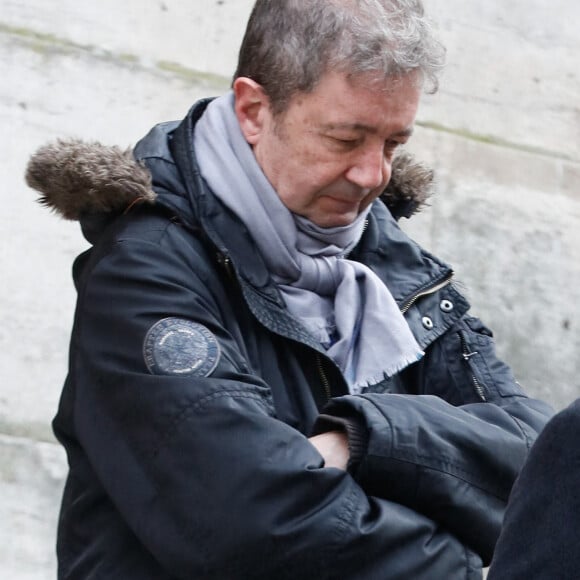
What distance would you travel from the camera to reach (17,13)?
436 cm

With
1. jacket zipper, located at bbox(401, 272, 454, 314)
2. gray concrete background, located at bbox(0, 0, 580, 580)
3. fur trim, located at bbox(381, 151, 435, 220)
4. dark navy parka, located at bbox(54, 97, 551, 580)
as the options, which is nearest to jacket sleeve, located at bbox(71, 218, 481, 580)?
dark navy parka, located at bbox(54, 97, 551, 580)

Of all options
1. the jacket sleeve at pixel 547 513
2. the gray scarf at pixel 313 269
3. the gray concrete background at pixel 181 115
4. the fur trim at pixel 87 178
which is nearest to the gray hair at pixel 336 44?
the gray scarf at pixel 313 269

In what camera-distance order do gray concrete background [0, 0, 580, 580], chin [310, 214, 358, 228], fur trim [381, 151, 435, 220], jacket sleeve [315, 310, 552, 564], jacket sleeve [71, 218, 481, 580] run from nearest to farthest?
jacket sleeve [71, 218, 481, 580]
jacket sleeve [315, 310, 552, 564]
chin [310, 214, 358, 228]
fur trim [381, 151, 435, 220]
gray concrete background [0, 0, 580, 580]

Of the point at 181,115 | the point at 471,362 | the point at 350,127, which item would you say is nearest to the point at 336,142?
the point at 350,127

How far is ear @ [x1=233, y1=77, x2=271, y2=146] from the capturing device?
101 inches

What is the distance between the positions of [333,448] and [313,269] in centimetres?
42

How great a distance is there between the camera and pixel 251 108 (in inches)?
102

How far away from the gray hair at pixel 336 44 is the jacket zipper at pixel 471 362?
0.46 meters

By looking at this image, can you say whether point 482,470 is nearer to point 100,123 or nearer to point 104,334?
point 104,334

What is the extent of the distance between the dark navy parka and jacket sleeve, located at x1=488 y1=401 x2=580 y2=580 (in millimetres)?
776

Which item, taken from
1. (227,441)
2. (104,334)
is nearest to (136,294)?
(104,334)

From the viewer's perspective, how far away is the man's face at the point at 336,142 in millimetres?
2471

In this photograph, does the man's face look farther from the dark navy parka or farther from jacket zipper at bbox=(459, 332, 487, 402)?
jacket zipper at bbox=(459, 332, 487, 402)

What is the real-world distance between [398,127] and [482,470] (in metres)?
0.61
